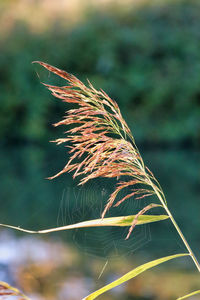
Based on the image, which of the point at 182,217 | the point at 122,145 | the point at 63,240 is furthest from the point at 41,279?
the point at 122,145

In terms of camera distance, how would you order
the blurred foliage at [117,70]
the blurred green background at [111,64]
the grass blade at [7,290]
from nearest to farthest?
1. the grass blade at [7,290]
2. the blurred green background at [111,64]
3. the blurred foliage at [117,70]

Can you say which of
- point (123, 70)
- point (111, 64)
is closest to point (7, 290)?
point (111, 64)

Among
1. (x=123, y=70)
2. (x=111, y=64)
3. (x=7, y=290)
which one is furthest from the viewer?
(x=123, y=70)

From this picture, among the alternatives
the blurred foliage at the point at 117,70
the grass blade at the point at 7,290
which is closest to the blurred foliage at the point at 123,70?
the blurred foliage at the point at 117,70

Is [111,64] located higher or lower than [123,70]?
higher

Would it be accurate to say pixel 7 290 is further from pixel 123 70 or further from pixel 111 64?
pixel 123 70

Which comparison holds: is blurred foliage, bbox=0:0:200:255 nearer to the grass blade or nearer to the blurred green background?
the blurred green background

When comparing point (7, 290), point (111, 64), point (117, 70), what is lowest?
point (7, 290)

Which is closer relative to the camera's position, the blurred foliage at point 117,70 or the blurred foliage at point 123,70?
the blurred foliage at point 123,70

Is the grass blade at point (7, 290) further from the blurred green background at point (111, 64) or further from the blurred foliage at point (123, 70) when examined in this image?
the blurred foliage at point (123, 70)
